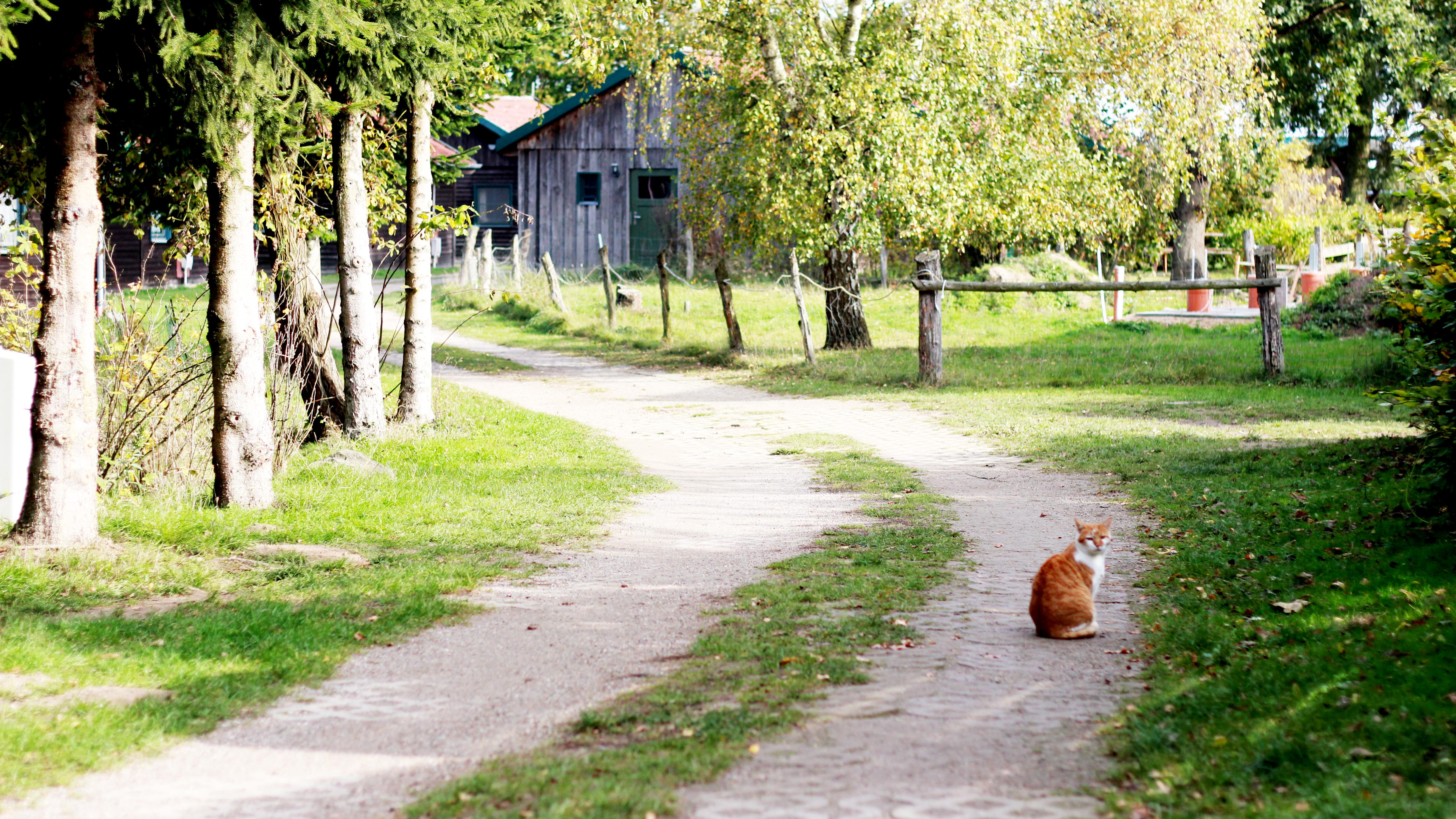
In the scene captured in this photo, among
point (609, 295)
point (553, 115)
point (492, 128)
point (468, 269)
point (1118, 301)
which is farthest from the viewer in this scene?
point (492, 128)

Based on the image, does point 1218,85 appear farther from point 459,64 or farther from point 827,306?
point 459,64

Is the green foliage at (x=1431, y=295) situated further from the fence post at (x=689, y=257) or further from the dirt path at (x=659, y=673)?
the fence post at (x=689, y=257)

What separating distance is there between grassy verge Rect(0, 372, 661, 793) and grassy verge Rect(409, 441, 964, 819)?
1494 millimetres

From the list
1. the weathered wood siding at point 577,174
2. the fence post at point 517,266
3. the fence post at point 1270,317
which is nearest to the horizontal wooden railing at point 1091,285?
the fence post at point 1270,317

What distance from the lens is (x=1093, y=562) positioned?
20.0 ft

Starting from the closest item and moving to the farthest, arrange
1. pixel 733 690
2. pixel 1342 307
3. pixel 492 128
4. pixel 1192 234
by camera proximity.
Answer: pixel 733 690
pixel 1342 307
pixel 1192 234
pixel 492 128

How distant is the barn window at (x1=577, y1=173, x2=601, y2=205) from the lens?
36719 millimetres

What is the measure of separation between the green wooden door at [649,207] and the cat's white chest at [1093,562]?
102ft

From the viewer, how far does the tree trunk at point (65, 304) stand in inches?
281

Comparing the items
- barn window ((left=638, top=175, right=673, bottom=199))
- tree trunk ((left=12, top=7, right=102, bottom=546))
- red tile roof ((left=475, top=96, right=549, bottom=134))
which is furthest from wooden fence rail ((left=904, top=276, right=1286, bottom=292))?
red tile roof ((left=475, top=96, right=549, bottom=134))

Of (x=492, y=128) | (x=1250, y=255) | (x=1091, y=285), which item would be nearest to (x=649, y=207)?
(x=492, y=128)

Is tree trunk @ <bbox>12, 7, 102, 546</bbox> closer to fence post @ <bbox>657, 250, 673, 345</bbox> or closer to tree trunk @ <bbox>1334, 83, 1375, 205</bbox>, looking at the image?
fence post @ <bbox>657, 250, 673, 345</bbox>

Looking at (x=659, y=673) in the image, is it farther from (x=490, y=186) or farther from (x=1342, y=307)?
(x=490, y=186)

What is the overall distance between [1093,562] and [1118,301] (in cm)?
1941
